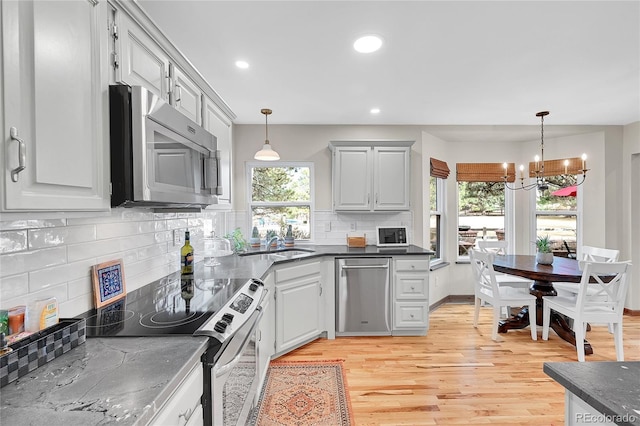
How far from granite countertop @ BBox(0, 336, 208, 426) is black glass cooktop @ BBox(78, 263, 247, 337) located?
75 millimetres

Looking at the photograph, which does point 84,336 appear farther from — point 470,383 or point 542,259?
point 542,259

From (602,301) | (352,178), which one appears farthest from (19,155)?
(602,301)

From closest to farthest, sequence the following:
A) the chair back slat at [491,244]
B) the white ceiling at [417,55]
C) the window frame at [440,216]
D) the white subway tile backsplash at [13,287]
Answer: the white subway tile backsplash at [13,287] < the white ceiling at [417,55] < the chair back slat at [491,244] < the window frame at [440,216]

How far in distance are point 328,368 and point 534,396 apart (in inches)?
60.2

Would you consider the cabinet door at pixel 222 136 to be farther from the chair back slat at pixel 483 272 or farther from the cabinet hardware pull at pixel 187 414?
the chair back slat at pixel 483 272

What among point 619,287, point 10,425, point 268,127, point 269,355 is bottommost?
point 269,355

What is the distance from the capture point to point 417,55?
218 cm

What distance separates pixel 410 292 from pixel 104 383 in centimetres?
289

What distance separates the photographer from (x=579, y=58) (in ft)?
7.34

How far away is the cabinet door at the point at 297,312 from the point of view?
2.74 m

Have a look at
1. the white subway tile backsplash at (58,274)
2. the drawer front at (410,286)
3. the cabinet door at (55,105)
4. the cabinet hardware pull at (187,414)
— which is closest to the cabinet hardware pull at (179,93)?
the cabinet door at (55,105)

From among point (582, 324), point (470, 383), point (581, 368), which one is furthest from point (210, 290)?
point (582, 324)

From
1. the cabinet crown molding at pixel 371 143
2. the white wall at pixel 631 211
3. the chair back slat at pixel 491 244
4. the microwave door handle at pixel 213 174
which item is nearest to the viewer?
the microwave door handle at pixel 213 174

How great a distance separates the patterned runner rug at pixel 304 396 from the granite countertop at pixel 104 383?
1235 mm
